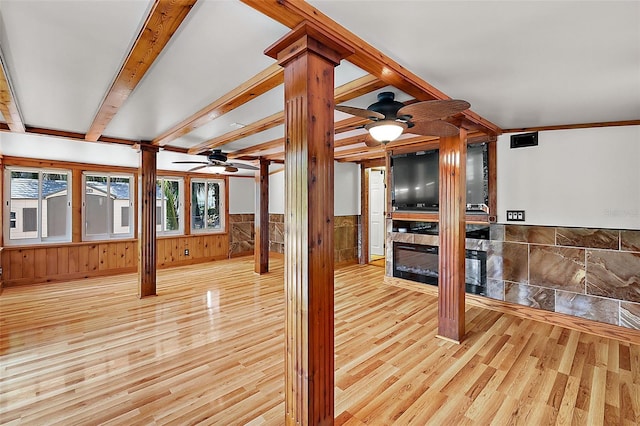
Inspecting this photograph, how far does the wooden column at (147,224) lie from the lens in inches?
171

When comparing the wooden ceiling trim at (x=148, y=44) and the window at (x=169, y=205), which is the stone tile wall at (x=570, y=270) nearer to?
the wooden ceiling trim at (x=148, y=44)

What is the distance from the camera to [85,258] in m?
5.49

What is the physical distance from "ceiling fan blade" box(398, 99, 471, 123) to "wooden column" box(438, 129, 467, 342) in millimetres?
1060

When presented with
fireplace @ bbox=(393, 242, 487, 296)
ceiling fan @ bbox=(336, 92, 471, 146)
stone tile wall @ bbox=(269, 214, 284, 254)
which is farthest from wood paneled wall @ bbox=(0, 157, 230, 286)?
ceiling fan @ bbox=(336, 92, 471, 146)

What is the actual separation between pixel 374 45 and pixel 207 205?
646 centimetres

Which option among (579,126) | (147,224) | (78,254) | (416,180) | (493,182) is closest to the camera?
(579,126)

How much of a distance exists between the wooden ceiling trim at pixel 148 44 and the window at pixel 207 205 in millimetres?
4677

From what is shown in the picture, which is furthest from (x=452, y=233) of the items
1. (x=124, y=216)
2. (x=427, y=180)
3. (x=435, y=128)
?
(x=124, y=216)

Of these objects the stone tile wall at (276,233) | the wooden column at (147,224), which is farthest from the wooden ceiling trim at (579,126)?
the stone tile wall at (276,233)

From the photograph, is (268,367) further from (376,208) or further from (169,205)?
(169,205)

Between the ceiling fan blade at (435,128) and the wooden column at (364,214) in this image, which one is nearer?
the ceiling fan blade at (435,128)

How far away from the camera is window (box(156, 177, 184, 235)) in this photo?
6574mm

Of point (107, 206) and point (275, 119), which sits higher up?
point (275, 119)

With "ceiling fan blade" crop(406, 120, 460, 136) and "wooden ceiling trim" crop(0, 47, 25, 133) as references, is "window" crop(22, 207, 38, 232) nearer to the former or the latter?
"wooden ceiling trim" crop(0, 47, 25, 133)
